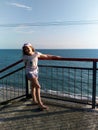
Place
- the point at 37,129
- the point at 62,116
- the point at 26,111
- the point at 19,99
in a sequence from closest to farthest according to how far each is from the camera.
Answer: the point at 37,129
the point at 62,116
the point at 26,111
the point at 19,99

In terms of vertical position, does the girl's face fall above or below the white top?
above

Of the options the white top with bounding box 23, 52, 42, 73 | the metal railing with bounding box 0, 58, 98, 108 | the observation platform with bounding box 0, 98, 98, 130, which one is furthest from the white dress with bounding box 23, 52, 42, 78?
the observation platform with bounding box 0, 98, 98, 130

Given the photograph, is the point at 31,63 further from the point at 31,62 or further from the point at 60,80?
the point at 60,80

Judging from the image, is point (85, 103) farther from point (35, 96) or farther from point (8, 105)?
point (8, 105)

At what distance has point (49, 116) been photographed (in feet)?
16.5

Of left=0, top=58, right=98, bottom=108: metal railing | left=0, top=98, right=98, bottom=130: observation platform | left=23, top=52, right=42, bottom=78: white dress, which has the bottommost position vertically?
left=0, top=98, right=98, bottom=130: observation platform

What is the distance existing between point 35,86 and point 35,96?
34 cm

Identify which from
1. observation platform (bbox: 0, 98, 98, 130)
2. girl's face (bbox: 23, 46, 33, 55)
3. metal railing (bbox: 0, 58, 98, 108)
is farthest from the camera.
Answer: metal railing (bbox: 0, 58, 98, 108)

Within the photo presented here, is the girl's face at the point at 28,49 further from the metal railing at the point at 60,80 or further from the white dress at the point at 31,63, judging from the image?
the metal railing at the point at 60,80

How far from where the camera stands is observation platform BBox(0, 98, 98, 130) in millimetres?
4602

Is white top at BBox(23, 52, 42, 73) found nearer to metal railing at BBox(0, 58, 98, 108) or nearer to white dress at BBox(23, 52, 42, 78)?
white dress at BBox(23, 52, 42, 78)

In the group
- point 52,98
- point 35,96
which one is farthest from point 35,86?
point 52,98

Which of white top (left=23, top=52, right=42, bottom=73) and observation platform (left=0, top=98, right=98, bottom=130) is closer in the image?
observation platform (left=0, top=98, right=98, bottom=130)

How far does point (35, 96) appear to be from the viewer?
5.63 m
